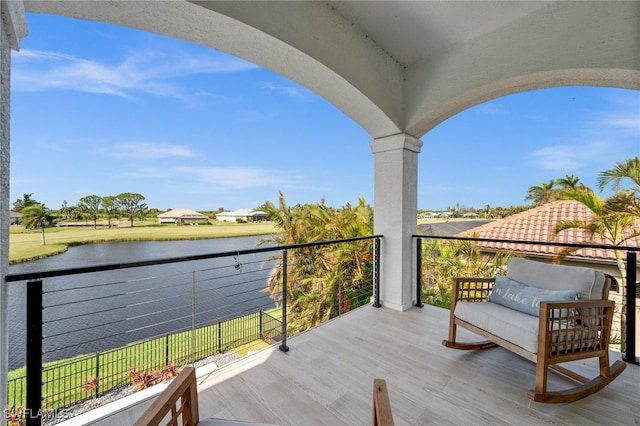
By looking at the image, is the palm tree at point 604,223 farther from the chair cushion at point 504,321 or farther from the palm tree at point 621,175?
the chair cushion at point 504,321

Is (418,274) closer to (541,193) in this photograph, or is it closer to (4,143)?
(4,143)

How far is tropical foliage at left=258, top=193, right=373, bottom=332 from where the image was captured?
5.84m

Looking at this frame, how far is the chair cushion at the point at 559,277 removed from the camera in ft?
6.33

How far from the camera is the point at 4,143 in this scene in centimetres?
111

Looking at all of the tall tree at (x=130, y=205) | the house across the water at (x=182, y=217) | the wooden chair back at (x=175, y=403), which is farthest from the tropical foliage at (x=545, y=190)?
the tall tree at (x=130, y=205)

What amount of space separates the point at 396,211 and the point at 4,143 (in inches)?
124

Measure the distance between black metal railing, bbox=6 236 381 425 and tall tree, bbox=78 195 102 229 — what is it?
4.54 feet

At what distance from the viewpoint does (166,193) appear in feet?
52.6

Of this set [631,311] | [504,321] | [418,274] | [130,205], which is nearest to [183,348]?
[130,205]

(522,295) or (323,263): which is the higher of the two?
(522,295)

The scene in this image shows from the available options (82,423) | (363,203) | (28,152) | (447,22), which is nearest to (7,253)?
(82,423)

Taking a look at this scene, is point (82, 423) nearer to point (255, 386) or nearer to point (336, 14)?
point (255, 386)

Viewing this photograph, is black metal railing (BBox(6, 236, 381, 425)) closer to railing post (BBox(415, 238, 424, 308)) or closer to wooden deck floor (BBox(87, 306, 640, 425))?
wooden deck floor (BBox(87, 306, 640, 425))

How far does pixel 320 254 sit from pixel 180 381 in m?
5.35
